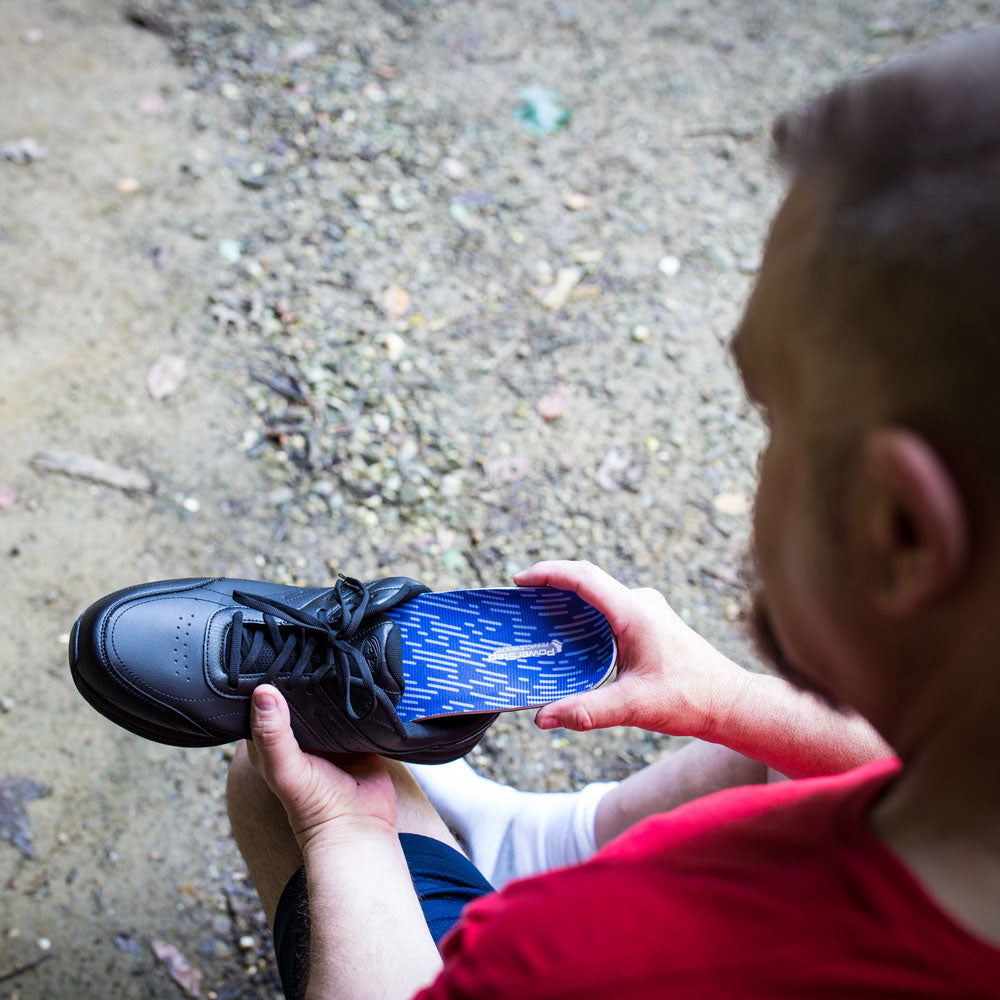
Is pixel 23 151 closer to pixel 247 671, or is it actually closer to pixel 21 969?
pixel 247 671

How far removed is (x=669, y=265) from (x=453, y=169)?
27.7 inches

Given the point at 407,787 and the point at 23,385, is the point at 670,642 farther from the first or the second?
the point at 23,385

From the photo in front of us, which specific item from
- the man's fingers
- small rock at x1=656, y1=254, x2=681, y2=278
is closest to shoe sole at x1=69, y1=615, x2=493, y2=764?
the man's fingers

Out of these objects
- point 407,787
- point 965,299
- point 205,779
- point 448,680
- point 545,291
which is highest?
point 965,299

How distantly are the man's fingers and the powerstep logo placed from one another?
0.09 meters

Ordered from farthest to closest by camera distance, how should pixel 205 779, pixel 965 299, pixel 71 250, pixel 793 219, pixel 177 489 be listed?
pixel 71 250 → pixel 177 489 → pixel 205 779 → pixel 793 219 → pixel 965 299

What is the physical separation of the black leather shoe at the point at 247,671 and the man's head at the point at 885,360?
31.5 inches

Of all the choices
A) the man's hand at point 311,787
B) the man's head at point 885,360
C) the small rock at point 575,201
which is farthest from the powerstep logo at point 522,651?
the small rock at point 575,201

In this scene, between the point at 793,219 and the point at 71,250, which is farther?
the point at 71,250

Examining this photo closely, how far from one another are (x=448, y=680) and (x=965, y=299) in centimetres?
104

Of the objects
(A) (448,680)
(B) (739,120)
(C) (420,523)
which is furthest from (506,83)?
(A) (448,680)

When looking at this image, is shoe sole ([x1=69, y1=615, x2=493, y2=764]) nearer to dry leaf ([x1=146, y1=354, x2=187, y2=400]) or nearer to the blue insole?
the blue insole

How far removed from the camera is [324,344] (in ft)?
7.09

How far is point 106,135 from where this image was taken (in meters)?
2.43
